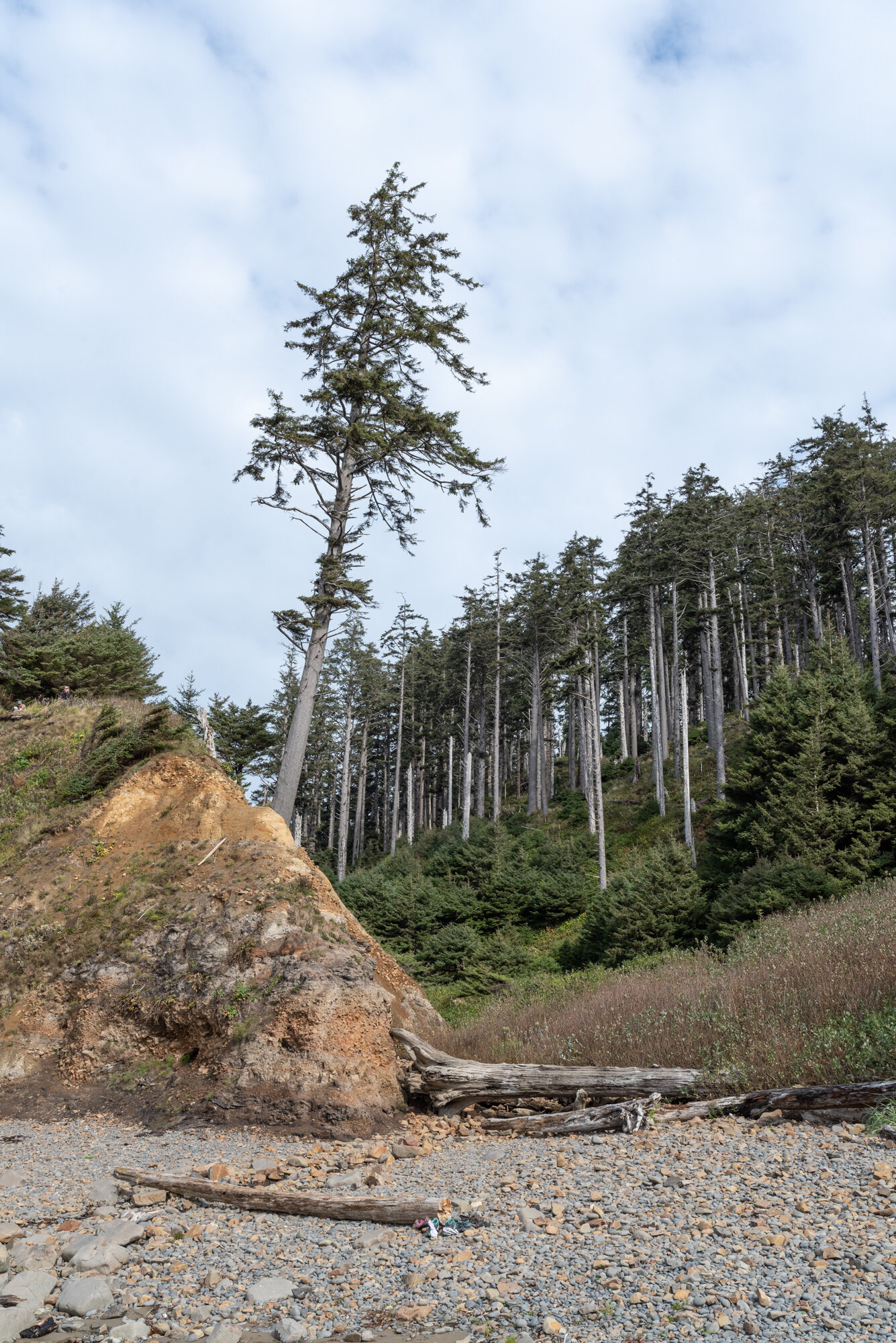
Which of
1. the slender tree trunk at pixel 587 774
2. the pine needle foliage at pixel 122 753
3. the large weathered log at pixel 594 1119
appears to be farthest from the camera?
the slender tree trunk at pixel 587 774

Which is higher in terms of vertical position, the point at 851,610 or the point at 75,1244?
the point at 851,610

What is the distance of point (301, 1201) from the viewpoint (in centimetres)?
556

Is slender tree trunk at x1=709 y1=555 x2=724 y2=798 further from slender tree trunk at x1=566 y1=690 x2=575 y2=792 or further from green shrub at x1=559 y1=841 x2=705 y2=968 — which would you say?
green shrub at x1=559 y1=841 x2=705 y2=968

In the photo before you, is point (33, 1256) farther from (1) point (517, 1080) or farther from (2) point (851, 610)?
(2) point (851, 610)

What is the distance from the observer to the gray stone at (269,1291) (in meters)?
4.24

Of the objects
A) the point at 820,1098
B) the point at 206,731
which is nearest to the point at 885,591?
the point at 206,731

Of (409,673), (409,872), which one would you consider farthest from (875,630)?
(409,673)

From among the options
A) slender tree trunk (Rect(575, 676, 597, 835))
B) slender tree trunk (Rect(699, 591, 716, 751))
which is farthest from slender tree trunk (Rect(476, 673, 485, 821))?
slender tree trunk (Rect(699, 591, 716, 751))

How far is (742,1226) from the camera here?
4.39m

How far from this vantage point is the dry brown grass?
6.61 metres

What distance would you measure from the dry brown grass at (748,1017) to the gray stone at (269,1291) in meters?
4.36

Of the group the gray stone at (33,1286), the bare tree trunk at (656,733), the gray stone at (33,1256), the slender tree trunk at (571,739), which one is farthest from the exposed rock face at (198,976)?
the slender tree trunk at (571,739)

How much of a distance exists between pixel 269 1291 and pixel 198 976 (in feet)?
18.2

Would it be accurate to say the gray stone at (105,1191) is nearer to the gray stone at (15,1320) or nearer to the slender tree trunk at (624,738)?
the gray stone at (15,1320)
